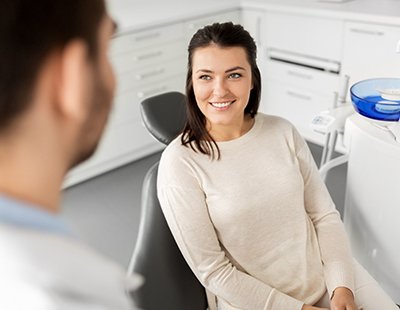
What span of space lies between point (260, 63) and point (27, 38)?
114 inches

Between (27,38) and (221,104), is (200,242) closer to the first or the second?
(221,104)

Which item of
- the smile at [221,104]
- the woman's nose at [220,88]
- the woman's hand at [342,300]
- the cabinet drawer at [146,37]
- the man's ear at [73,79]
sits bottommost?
the woman's hand at [342,300]

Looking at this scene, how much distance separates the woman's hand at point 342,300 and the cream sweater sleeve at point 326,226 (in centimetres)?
2

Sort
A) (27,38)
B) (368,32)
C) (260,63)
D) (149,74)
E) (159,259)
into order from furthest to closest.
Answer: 1. (260,63)
2. (149,74)
3. (368,32)
4. (159,259)
5. (27,38)

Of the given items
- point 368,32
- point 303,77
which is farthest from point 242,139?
point 303,77

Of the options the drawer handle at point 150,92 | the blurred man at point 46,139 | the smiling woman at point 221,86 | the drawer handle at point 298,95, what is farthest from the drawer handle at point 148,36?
the blurred man at point 46,139

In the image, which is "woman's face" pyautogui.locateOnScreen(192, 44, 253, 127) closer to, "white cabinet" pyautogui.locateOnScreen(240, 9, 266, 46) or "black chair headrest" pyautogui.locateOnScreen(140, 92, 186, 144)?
"black chair headrest" pyautogui.locateOnScreen(140, 92, 186, 144)

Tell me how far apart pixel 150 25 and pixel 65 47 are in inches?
94.5

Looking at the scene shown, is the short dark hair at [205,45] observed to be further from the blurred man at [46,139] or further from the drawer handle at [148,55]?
the drawer handle at [148,55]

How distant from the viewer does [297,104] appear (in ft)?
9.99

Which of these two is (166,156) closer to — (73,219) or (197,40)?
(197,40)

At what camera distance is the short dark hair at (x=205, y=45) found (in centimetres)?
121

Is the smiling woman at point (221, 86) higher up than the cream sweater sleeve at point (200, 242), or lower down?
higher up

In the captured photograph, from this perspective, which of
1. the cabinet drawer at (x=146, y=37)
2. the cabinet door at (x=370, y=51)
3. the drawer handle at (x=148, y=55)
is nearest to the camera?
the cabinet door at (x=370, y=51)
